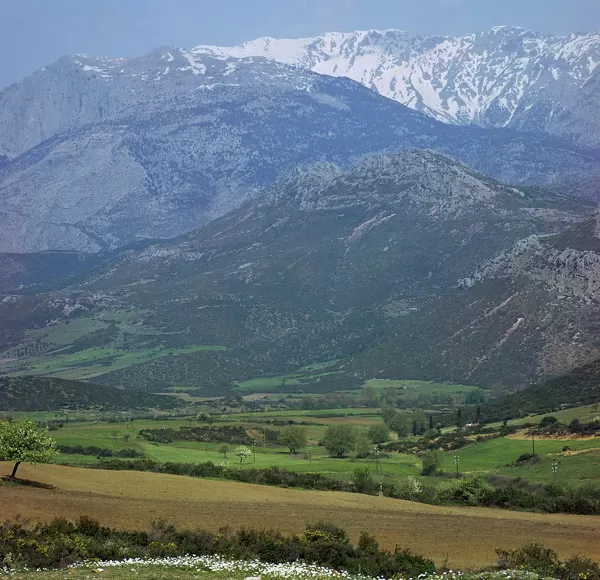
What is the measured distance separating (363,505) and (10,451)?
22729mm

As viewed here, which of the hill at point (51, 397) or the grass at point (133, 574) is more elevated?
the grass at point (133, 574)

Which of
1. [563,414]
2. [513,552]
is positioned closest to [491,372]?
[563,414]

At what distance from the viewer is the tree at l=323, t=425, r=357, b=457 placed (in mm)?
119625

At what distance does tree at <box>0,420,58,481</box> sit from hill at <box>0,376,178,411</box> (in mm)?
120218

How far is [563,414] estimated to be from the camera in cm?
11512

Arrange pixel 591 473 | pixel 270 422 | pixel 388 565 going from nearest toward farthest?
pixel 388 565
pixel 591 473
pixel 270 422

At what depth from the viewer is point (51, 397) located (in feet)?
609

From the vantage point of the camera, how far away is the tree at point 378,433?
134000 mm

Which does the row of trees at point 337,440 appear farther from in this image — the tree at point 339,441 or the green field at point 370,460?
the green field at point 370,460

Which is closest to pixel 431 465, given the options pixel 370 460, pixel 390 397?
pixel 370 460

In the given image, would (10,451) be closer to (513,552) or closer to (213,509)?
(213,509)

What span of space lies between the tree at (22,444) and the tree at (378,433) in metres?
78.7

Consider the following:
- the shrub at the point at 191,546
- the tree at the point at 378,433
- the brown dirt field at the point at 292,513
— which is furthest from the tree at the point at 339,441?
the shrub at the point at 191,546

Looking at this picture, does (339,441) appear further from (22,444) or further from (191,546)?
(191,546)
